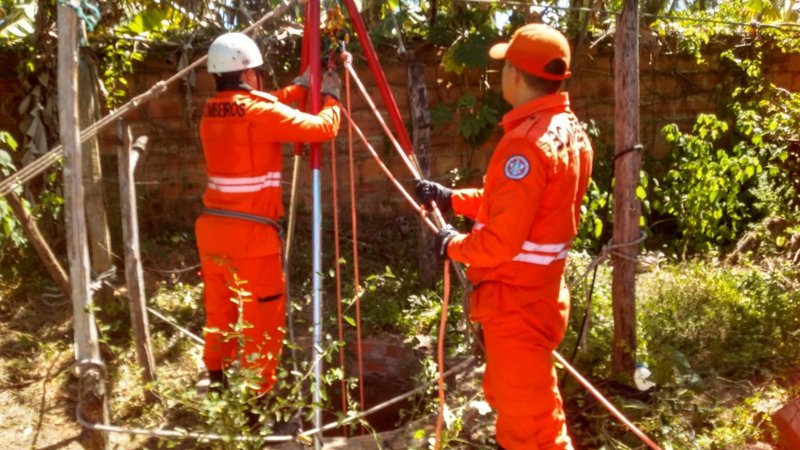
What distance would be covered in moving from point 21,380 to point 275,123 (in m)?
2.52

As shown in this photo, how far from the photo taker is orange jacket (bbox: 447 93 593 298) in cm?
287

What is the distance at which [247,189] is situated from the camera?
412cm

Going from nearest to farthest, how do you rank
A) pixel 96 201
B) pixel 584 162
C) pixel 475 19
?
pixel 584 162, pixel 96 201, pixel 475 19

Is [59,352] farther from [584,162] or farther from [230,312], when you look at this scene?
[584,162]

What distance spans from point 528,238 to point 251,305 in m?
1.72

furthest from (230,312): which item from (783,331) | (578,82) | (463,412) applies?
(578,82)

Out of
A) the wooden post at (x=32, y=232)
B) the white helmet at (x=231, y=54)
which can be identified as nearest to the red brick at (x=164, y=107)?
the wooden post at (x=32, y=232)

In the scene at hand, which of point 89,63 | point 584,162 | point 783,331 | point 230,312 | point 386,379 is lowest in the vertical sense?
point 386,379

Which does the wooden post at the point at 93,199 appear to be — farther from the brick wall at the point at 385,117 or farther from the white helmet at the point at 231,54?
the white helmet at the point at 231,54

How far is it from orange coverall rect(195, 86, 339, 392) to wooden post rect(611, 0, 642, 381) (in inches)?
57.2

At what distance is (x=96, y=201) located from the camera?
5.28 metres

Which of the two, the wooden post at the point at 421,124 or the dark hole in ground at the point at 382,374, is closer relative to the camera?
the dark hole in ground at the point at 382,374

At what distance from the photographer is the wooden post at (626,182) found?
3.89 metres

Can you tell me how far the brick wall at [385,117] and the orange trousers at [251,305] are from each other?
108 inches
